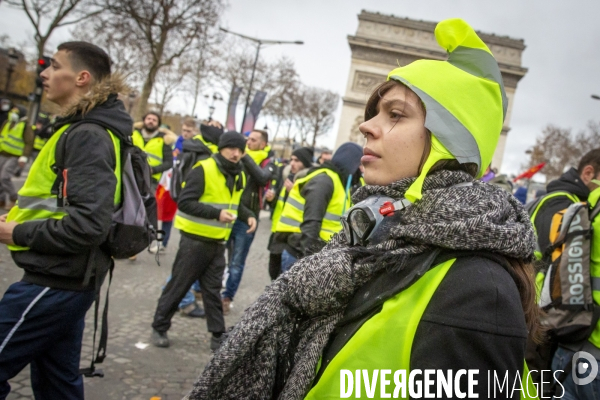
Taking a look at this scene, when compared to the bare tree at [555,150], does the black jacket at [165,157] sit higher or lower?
lower

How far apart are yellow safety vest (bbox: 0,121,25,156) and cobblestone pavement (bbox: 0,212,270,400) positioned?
3.26 meters

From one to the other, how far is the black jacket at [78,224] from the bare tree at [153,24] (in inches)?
702

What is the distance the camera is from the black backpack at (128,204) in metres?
2.43

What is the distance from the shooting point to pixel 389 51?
33.5 m

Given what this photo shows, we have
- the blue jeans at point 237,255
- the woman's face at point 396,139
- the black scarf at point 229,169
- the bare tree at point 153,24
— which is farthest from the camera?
the bare tree at point 153,24

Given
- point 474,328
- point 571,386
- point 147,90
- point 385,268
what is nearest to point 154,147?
point 571,386

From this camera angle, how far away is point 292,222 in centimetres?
520

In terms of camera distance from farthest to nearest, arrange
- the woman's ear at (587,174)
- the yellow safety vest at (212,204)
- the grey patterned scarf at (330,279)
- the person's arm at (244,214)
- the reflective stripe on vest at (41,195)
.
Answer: the person's arm at (244,214), the yellow safety vest at (212,204), the woman's ear at (587,174), the reflective stripe on vest at (41,195), the grey patterned scarf at (330,279)

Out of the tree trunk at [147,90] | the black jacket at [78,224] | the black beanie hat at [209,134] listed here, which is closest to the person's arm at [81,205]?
the black jacket at [78,224]

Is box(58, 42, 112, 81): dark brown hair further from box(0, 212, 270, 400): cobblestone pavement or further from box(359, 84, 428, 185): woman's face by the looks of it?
box(0, 212, 270, 400): cobblestone pavement

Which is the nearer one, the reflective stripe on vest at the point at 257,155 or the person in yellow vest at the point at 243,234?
the person in yellow vest at the point at 243,234

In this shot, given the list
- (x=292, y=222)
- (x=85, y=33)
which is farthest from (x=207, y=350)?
(x=85, y=33)

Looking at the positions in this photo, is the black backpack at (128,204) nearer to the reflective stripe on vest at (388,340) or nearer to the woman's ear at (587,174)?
the reflective stripe on vest at (388,340)

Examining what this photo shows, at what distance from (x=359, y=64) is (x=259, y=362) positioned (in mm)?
34010
